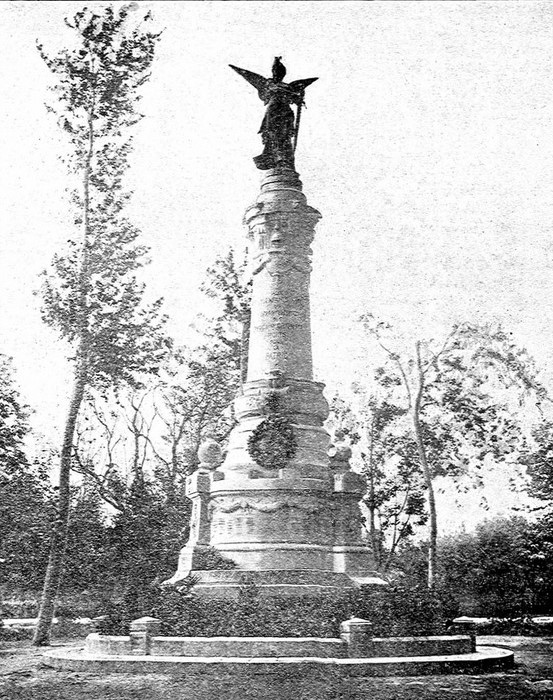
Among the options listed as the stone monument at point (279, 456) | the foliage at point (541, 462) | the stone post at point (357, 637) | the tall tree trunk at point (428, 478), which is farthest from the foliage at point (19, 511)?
the foliage at point (541, 462)

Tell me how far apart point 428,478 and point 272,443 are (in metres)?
11.6

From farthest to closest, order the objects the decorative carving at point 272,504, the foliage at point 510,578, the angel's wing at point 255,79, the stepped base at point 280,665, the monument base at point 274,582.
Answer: the foliage at point 510,578 < the angel's wing at point 255,79 < the decorative carving at point 272,504 < the monument base at point 274,582 < the stepped base at point 280,665

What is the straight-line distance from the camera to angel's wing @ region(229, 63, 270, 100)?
20.8 meters

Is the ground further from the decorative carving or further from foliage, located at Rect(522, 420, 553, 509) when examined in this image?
foliage, located at Rect(522, 420, 553, 509)

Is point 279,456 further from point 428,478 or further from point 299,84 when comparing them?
point 428,478

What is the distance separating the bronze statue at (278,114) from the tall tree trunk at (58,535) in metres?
7.83

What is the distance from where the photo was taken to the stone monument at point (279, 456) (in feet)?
53.9

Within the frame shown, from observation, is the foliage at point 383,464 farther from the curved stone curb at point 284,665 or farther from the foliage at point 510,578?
the curved stone curb at point 284,665

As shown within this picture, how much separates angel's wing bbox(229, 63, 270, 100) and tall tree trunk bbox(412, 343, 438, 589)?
41.6 feet

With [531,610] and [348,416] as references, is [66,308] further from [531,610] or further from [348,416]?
[531,610]

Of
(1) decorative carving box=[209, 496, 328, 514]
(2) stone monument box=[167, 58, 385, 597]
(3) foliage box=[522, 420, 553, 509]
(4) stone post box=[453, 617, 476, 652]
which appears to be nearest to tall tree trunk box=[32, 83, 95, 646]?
(2) stone monument box=[167, 58, 385, 597]

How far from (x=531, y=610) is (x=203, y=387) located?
14940 millimetres

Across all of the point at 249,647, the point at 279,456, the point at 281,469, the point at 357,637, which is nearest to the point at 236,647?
the point at 249,647

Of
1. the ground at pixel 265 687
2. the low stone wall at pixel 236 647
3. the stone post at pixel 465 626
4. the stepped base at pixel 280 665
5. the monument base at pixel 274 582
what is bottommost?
the ground at pixel 265 687
